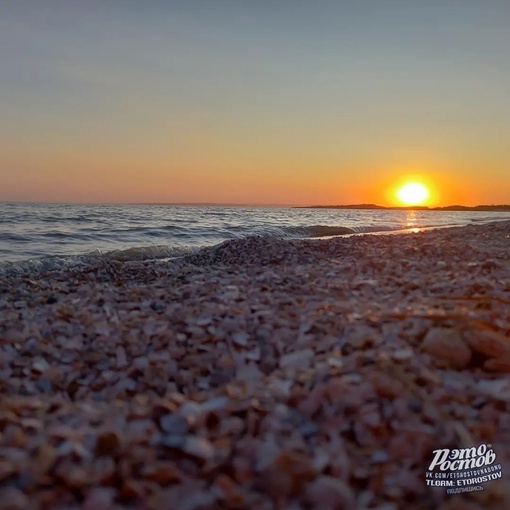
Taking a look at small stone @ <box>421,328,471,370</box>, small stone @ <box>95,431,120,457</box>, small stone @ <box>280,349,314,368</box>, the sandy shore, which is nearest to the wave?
the sandy shore

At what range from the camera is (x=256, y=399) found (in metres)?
1.82

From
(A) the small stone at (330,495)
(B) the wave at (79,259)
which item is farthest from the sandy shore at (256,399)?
(B) the wave at (79,259)

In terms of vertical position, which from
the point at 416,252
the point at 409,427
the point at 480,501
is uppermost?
the point at 416,252

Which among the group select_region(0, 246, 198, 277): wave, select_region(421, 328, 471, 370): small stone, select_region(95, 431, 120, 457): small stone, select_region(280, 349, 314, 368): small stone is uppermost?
select_region(421, 328, 471, 370): small stone

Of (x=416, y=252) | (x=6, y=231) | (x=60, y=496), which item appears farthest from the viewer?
(x=6, y=231)

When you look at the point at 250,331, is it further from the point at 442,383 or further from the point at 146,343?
the point at 442,383

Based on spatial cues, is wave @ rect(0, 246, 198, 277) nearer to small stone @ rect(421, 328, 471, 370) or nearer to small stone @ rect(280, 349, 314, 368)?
small stone @ rect(280, 349, 314, 368)

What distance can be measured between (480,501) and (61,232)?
639 inches

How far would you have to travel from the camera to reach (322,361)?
2260 mm

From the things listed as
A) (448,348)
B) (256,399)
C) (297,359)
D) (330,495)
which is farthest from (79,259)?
(330,495)

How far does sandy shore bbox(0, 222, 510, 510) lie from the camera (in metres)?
1.41

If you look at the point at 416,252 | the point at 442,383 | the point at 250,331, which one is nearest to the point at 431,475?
the point at 442,383

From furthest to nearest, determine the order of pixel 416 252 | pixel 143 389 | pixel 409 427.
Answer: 1. pixel 416 252
2. pixel 143 389
3. pixel 409 427

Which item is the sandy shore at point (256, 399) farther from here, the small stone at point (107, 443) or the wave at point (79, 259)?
the wave at point (79, 259)
